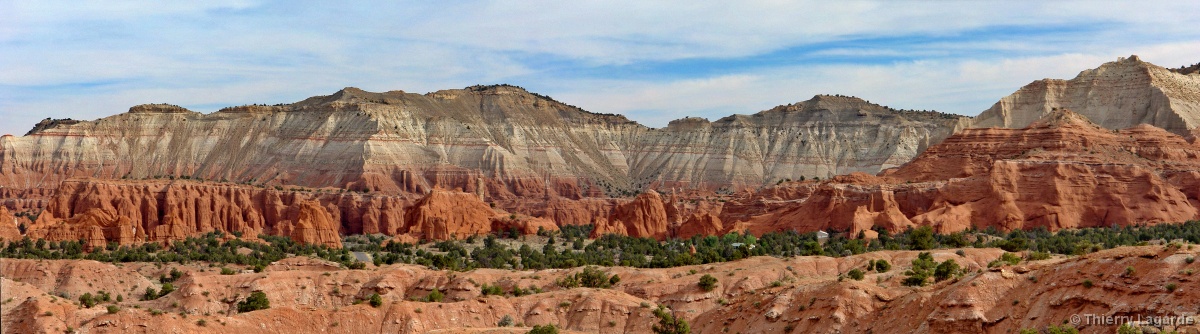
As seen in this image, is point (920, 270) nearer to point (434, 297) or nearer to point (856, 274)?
point (856, 274)

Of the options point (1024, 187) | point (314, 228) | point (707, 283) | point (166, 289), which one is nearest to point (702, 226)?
point (1024, 187)

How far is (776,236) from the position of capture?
112250mm

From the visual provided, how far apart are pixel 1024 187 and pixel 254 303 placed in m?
67.2

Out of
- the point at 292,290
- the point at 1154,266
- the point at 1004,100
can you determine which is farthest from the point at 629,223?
the point at 1154,266

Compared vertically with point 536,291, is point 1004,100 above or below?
above

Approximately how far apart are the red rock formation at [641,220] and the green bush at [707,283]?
2279 inches

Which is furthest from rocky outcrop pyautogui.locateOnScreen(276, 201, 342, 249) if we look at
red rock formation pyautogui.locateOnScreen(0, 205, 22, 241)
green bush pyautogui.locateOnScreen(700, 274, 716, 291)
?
green bush pyautogui.locateOnScreen(700, 274, 716, 291)

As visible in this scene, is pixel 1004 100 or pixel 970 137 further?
pixel 1004 100

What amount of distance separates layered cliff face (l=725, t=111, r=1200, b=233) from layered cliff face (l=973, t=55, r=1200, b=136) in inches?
560

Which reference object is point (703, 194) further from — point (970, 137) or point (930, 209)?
point (930, 209)

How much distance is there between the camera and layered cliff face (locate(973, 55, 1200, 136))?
5527 inches

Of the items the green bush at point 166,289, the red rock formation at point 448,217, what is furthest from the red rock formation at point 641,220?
the green bush at point 166,289

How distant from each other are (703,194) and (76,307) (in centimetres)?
13207

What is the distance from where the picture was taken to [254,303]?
72500 millimetres
